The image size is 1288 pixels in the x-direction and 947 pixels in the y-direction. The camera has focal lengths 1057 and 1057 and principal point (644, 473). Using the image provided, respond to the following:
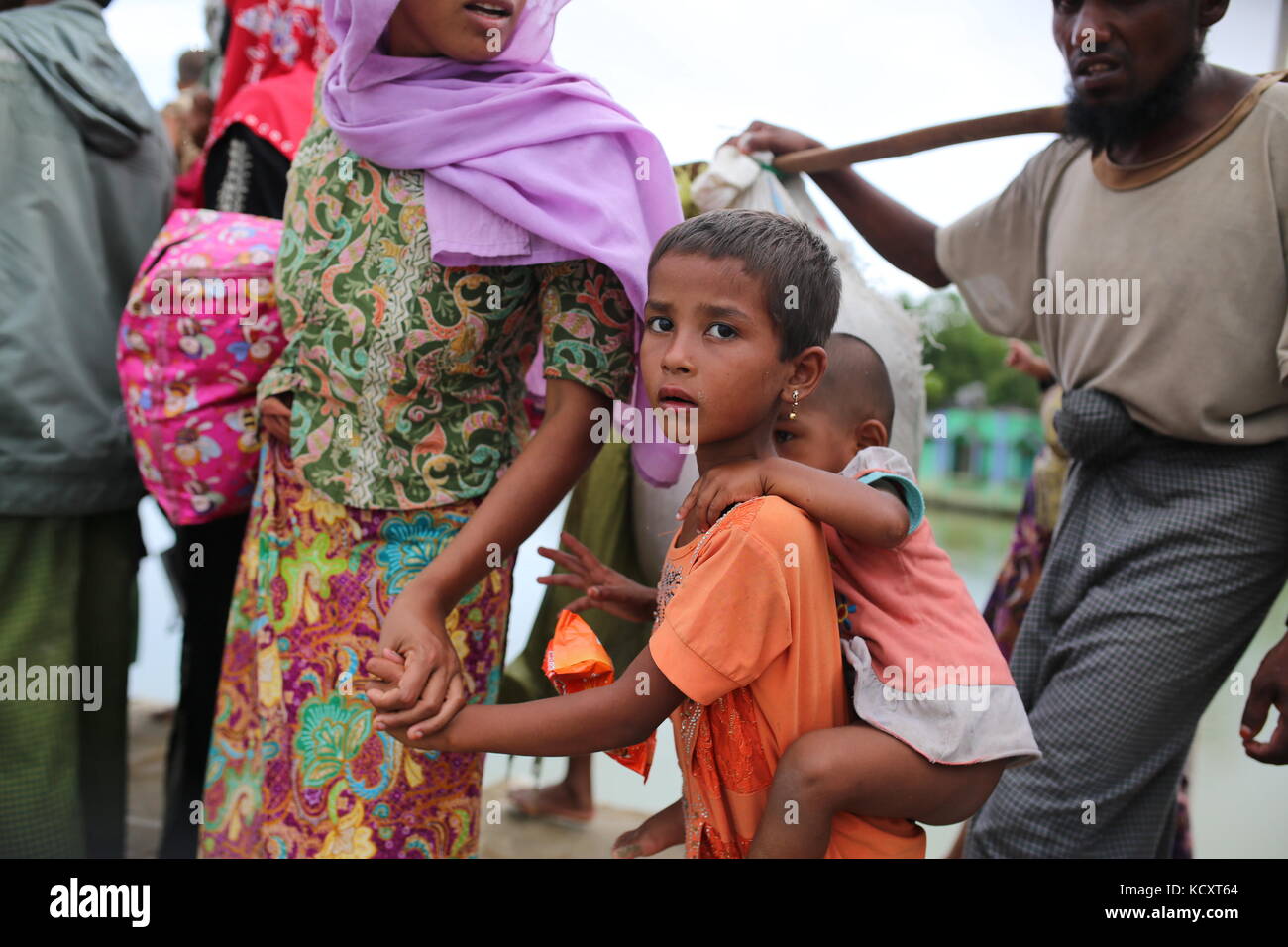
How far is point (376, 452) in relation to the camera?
1.62 metres

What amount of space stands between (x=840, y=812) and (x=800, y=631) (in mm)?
248

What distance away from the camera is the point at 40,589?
88.2 inches

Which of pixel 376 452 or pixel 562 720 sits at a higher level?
pixel 376 452

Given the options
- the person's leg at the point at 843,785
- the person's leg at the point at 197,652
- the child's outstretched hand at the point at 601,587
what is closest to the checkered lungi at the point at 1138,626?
the person's leg at the point at 843,785

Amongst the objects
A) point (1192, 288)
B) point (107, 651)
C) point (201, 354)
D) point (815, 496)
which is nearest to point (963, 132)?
point (1192, 288)

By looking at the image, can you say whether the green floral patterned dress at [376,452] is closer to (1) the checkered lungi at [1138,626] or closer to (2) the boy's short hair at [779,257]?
(2) the boy's short hair at [779,257]

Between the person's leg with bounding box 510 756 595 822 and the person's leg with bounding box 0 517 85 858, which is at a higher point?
the person's leg with bounding box 0 517 85 858

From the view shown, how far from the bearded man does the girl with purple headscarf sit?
37.5 inches

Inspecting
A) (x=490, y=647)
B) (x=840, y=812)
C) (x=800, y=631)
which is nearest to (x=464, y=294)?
(x=490, y=647)

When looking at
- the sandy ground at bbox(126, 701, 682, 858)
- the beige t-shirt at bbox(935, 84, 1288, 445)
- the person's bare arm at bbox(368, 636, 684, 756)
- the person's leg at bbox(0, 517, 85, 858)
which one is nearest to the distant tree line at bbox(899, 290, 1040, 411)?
the sandy ground at bbox(126, 701, 682, 858)

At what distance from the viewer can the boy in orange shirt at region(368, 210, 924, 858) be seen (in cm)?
125

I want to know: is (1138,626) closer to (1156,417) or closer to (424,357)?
(1156,417)

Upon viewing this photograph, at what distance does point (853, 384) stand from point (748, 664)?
0.50 meters

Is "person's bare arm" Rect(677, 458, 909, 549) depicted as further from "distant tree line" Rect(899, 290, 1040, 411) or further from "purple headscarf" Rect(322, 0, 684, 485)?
"distant tree line" Rect(899, 290, 1040, 411)
